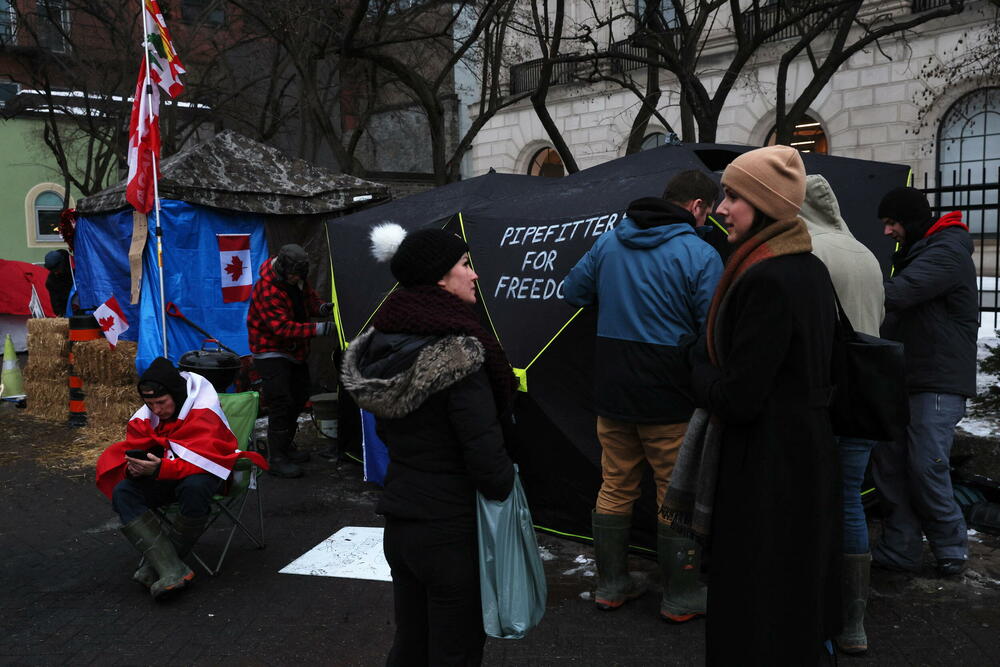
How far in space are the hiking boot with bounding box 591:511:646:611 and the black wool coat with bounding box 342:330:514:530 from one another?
5.55ft

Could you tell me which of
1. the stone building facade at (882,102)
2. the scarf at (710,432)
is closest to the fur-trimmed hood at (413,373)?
the scarf at (710,432)

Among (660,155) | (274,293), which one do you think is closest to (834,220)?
(660,155)

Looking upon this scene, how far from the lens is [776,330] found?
→ 262 cm

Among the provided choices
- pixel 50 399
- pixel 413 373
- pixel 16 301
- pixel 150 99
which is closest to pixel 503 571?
pixel 413 373

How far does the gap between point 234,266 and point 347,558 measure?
637 cm

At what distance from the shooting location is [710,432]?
2.81 metres

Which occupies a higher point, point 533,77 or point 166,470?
point 533,77

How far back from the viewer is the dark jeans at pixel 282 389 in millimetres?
7223

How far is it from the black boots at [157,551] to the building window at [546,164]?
899 inches

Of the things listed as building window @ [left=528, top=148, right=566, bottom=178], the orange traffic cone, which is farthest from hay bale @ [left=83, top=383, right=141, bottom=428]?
building window @ [left=528, top=148, right=566, bottom=178]

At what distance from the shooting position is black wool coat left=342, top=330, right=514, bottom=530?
2.78 meters

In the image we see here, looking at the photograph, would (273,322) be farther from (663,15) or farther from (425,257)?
(663,15)

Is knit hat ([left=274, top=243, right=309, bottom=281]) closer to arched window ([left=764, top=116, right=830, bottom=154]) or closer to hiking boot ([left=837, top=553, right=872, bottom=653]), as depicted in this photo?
hiking boot ([left=837, top=553, right=872, bottom=653])

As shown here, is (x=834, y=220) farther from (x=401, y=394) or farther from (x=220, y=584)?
(x=220, y=584)
